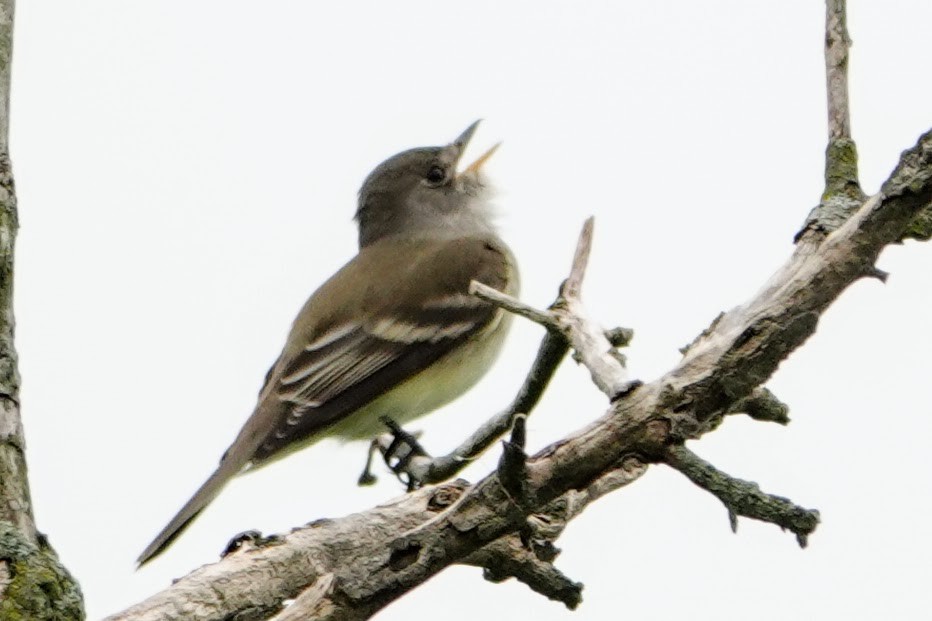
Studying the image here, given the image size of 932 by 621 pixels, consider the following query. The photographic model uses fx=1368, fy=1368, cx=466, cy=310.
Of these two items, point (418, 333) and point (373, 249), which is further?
point (373, 249)

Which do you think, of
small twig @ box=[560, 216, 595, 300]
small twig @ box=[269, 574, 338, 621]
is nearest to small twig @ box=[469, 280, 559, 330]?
small twig @ box=[560, 216, 595, 300]

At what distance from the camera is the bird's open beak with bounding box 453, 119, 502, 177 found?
973cm

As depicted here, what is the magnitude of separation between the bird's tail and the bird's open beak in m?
3.52

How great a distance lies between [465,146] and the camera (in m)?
9.91

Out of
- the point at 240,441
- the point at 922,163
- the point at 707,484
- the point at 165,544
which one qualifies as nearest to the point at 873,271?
the point at 922,163

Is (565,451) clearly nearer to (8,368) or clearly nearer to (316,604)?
(316,604)

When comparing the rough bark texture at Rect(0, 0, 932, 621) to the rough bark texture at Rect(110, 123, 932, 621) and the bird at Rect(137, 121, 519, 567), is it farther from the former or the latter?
the bird at Rect(137, 121, 519, 567)

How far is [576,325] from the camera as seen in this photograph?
15.4ft

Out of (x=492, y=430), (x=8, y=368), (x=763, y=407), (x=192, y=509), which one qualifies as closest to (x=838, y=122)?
(x=763, y=407)

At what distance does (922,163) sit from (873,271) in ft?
1.45

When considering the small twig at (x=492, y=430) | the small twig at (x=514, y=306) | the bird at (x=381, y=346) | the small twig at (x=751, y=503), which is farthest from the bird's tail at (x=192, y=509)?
the small twig at (x=751, y=503)

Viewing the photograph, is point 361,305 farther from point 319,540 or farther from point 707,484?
point 707,484

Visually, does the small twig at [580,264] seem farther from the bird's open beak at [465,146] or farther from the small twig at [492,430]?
the bird's open beak at [465,146]

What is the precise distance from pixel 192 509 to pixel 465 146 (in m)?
4.34
